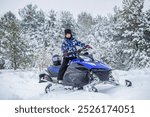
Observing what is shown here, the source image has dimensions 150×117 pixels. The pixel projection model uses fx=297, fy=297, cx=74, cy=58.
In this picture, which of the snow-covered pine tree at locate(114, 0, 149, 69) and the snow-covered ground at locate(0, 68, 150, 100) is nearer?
the snow-covered ground at locate(0, 68, 150, 100)

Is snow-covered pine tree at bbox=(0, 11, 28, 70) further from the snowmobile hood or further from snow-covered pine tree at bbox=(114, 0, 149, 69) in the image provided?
the snowmobile hood

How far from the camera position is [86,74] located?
597cm

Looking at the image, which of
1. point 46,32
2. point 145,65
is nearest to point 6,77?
point 145,65

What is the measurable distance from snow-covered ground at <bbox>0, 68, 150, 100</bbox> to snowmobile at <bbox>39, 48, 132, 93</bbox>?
7.2 inches

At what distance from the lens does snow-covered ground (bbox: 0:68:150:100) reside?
16.8ft

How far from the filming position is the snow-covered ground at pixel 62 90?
16.8 feet

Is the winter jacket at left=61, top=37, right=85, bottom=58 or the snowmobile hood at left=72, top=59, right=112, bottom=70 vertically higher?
the winter jacket at left=61, top=37, right=85, bottom=58

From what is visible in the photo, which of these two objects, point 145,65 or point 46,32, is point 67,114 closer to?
point 145,65

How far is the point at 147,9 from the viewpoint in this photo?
14.9 m

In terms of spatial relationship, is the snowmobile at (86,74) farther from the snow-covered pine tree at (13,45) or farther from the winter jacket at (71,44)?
the snow-covered pine tree at (13,45)

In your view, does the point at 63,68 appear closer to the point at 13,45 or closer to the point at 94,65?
the point at 94,65

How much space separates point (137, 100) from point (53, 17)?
17.7 m

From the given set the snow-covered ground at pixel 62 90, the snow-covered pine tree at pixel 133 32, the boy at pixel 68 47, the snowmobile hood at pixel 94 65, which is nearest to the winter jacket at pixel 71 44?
the boy at pixel 68 47

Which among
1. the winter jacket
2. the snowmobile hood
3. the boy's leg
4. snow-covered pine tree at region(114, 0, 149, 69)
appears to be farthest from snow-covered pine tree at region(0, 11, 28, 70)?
the snowmobile hood
